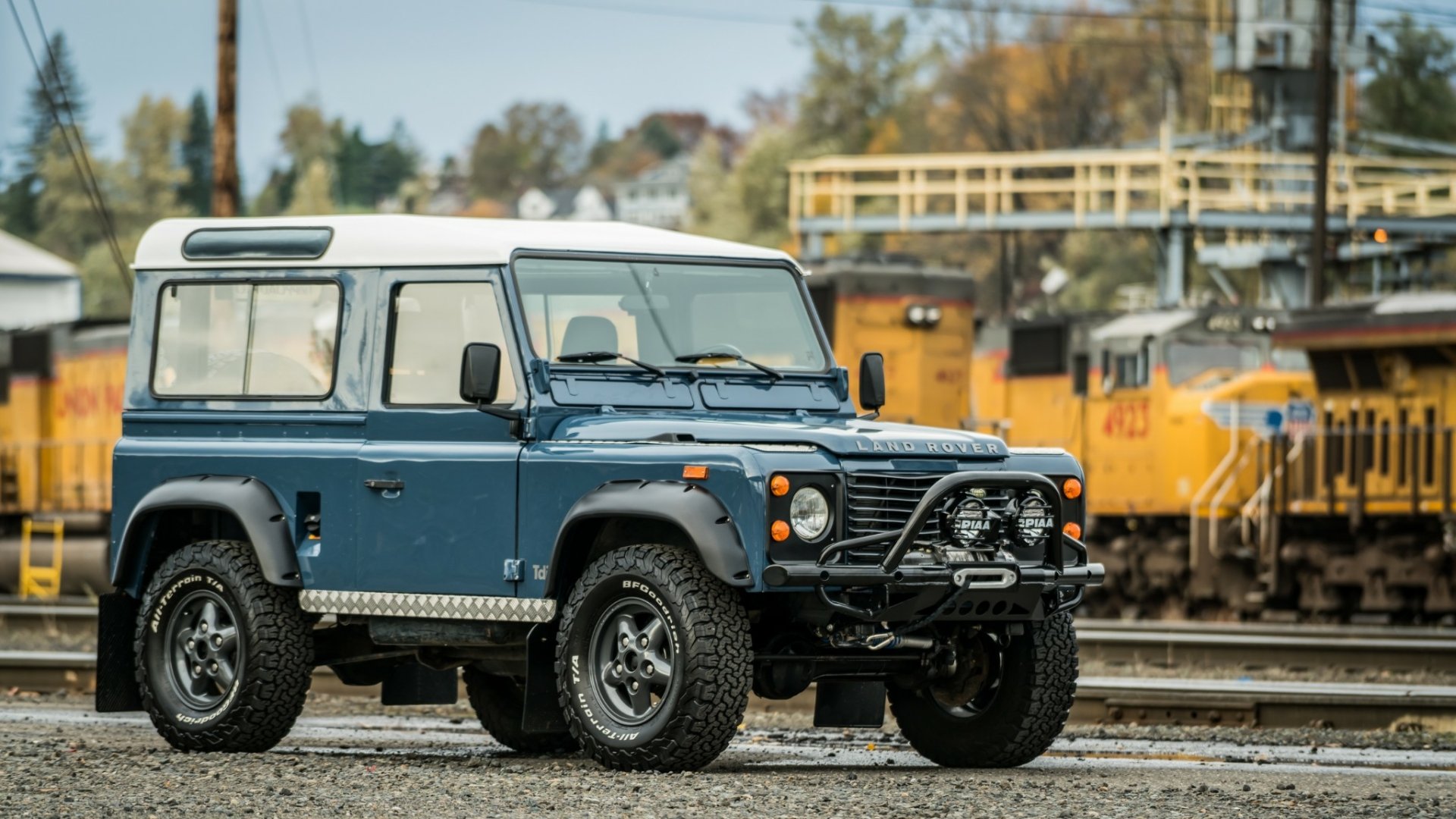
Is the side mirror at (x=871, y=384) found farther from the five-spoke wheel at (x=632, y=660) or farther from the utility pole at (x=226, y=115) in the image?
the utility pole at (x=226, y=115)

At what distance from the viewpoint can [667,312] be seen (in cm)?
892

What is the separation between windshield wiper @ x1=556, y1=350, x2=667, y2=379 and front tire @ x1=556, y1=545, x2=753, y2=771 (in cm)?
88

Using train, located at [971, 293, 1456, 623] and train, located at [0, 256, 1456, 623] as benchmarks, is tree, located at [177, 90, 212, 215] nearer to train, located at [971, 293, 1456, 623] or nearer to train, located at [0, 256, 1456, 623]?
train, located at [0, 256, 1456, 623]

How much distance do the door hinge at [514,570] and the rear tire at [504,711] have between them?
1.37 meters

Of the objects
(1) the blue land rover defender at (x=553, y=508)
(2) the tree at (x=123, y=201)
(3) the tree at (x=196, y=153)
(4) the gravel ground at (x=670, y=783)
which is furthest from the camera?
(3) the tree at (x=196, y=153)

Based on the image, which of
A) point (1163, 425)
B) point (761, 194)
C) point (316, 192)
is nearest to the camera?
point (1163, 425)

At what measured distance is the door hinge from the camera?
27.3 feet

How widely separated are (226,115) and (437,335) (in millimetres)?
13769

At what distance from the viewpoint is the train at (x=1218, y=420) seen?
70.3ft

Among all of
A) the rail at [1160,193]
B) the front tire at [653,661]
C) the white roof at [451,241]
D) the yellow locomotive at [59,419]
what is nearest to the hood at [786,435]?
the front tire at [653,661]

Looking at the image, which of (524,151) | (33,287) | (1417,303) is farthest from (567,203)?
(1417,303)

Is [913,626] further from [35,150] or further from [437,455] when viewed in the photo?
[35,150]

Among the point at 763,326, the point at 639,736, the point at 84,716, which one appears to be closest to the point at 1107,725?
the point at 763,326

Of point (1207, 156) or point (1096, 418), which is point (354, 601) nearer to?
point (1096, 418)
